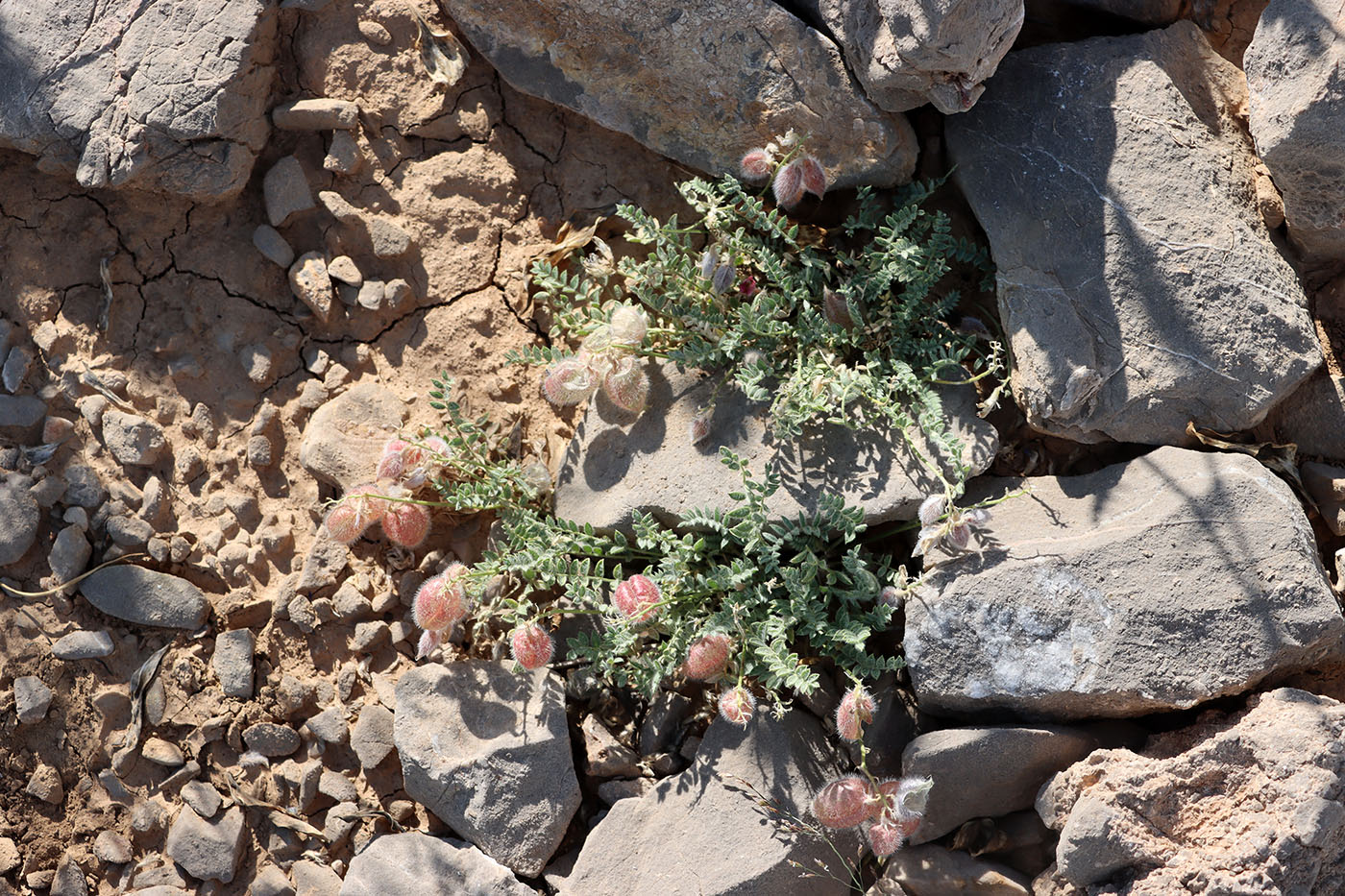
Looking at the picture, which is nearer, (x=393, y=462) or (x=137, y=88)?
(x=393, y=462)

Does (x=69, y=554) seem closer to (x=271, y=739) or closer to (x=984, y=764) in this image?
(x=271, y=739)

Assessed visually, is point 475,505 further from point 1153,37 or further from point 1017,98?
point 1153,37

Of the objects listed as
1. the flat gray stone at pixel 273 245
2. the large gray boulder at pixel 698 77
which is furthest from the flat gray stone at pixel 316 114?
the large gray boulder at pixel 698 77

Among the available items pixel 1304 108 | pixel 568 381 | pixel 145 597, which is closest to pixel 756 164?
pixel 568 381

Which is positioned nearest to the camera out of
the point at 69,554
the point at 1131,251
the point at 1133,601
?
the point at 1133,601

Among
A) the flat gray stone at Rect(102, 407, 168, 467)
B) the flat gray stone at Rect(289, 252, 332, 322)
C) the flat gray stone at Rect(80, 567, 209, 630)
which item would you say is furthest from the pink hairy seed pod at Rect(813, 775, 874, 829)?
the flat gray stone at Rect(102, 407, 168, 467)

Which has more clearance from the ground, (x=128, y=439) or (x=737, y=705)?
(x=737, y=705)

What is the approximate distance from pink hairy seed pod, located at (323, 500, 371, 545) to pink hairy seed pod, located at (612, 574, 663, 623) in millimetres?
903

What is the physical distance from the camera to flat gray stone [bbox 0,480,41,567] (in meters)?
3.48

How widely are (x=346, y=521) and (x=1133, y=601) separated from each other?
2.39 m

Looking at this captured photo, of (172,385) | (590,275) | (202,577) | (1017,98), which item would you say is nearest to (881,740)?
(590,275)

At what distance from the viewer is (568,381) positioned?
132 inches

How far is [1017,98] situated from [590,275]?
59.4 inches

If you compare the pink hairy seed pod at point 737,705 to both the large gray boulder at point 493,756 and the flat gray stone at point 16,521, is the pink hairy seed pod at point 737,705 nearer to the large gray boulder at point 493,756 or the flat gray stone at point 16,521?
the large gray boulder at point 493,756
